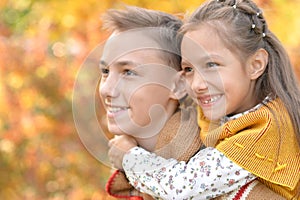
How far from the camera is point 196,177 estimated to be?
2393 millimetres

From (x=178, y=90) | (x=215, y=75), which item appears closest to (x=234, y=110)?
(x=215, y=75)

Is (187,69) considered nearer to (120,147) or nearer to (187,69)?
(187,69)

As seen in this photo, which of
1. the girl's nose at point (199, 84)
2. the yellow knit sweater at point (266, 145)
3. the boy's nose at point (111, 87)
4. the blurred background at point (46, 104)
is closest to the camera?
the yellow knit sweater at point (266, 145)

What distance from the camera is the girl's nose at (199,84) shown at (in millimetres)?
2477


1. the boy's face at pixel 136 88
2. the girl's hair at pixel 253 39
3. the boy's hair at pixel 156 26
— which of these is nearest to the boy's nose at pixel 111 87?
the boy's face at pixel 136 88

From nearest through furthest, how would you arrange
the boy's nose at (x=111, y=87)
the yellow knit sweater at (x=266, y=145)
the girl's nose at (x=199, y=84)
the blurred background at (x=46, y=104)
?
the yellow knit sweater at (x=266, y=145), the girl's nose at (x=199, y=84), the boy's nose at (x=111, y=87), the blurred background at (x=46, y=104)

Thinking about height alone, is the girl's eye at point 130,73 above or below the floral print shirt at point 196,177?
above

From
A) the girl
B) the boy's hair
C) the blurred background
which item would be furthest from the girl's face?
the blurred background

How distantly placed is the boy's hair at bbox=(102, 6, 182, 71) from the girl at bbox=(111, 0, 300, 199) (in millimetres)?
Result: 109

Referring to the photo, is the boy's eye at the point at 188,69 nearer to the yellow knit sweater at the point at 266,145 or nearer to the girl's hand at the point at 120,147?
the yellow knit sweater at the point at 266,145

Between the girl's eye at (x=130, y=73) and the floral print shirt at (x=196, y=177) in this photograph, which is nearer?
the floral print shirt at (x=196, y=177)

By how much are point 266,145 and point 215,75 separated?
0.28m

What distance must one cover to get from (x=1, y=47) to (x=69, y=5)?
0.60m

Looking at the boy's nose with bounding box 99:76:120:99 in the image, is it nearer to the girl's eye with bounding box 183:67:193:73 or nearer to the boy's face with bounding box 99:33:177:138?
the boy's face with bounding box 99:33:177:138
